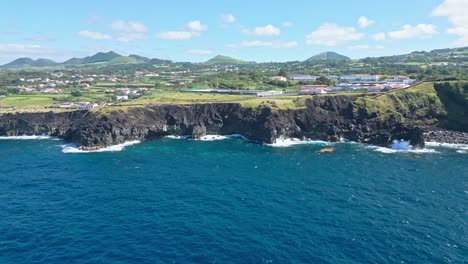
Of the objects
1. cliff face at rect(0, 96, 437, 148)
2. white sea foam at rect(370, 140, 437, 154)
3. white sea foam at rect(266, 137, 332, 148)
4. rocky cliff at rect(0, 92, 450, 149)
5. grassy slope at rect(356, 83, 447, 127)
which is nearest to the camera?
white sea foam at rect(370, 140, 437, 154)

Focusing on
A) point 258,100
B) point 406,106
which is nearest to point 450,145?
point 406,106

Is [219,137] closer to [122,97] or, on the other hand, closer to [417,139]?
[122,97]

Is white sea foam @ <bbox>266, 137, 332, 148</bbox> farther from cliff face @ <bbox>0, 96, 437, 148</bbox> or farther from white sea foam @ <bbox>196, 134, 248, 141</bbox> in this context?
white sea foam @ <bbox>196, 134, 248, 141</bbox>

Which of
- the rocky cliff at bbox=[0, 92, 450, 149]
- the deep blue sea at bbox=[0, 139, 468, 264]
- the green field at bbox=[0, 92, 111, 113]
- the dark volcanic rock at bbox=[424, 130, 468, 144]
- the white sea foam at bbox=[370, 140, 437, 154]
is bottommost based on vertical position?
the deep blue sea at bbox=[0, 139, 468, 264]

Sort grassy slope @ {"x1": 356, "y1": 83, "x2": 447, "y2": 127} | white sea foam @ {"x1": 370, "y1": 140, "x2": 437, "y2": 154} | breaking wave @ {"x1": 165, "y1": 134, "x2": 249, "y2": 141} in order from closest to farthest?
white sea foam @ {"x1": 370, "y1": 140, "x2": 437, "y2": 154}
breaking wave @ {"x1": 165, "y1": 134, "x2": 249, "y2": 141}
grassy slope @ {"x1": 356, "y1": 83, "x2": 447, "y2": 127}

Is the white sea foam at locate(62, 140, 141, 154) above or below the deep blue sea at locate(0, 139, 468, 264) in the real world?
above

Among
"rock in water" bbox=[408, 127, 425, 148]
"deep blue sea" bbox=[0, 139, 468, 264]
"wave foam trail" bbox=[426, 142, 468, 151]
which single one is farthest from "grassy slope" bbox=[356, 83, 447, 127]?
"deep blue sea" bbox=[0, 139, 468, 264]
